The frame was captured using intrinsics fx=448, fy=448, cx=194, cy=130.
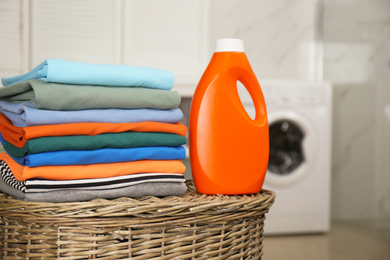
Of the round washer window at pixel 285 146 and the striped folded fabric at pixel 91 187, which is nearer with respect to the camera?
the striped folded fabric at pixel 91 187

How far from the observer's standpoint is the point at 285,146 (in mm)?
2598

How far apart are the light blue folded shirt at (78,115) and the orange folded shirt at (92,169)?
0.25 ft

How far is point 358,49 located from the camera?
2785 millimetres

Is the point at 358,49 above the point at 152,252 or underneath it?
above

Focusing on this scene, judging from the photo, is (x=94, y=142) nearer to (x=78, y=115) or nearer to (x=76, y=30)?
(x=78, y=115)

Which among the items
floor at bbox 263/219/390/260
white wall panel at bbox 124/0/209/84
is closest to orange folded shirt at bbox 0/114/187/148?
floor at bbox 263/219/390/260

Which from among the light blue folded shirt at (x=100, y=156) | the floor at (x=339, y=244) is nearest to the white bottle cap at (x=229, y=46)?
the light blue folded shirt at (x=100, y=156)

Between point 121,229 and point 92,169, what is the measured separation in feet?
0.40

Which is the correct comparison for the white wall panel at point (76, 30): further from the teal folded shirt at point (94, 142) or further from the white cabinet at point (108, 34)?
the teal folded shirt at point (94, 142)

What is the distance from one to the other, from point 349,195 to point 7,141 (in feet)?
7.96

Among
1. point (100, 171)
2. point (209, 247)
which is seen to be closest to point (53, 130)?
point (100, 171)

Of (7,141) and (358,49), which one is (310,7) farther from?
(7,141)

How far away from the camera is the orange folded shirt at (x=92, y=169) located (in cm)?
73

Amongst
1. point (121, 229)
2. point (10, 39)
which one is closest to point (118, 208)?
point (121, 229)
